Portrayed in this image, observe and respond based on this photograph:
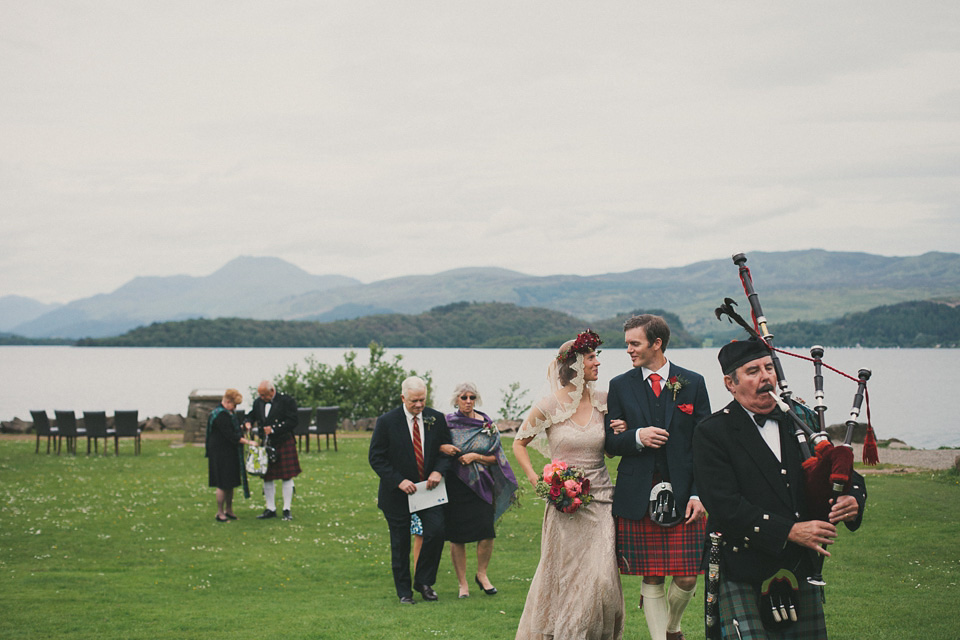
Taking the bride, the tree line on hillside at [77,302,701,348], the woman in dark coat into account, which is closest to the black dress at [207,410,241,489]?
the woman in dark coat

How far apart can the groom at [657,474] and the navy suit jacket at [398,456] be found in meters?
3.07

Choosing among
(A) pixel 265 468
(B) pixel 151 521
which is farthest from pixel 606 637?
(B) pixel 151 521

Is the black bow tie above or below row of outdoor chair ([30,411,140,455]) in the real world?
above

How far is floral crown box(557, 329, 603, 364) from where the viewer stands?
659 cm

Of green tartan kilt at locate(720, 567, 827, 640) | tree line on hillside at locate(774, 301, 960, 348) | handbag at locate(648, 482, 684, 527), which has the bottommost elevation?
green tartan kilt at locate(720, 567, 827, 640)

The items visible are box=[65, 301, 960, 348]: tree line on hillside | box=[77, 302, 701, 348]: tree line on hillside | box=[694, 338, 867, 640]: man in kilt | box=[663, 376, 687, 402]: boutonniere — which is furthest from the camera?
box=[77, 302, 701, 348]: tree line on hillside

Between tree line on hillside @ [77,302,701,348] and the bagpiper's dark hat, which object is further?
tree line on hillside @ [77,302,701,348]

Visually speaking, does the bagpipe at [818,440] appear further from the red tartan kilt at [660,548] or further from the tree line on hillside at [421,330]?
the tree line on hillside at [421,330]

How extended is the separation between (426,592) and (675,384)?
4144 millimetres

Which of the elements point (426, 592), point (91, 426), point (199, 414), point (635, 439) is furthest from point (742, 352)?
point (199, 414)

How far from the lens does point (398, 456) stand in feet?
29.5

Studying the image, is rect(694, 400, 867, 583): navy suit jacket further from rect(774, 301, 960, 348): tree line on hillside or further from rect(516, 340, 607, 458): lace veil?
rect(774, 301, 960, 348): tree line on hillside

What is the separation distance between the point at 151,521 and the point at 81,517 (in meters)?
1.18

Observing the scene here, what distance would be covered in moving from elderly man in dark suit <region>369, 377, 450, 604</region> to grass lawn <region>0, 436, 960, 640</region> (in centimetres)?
37
